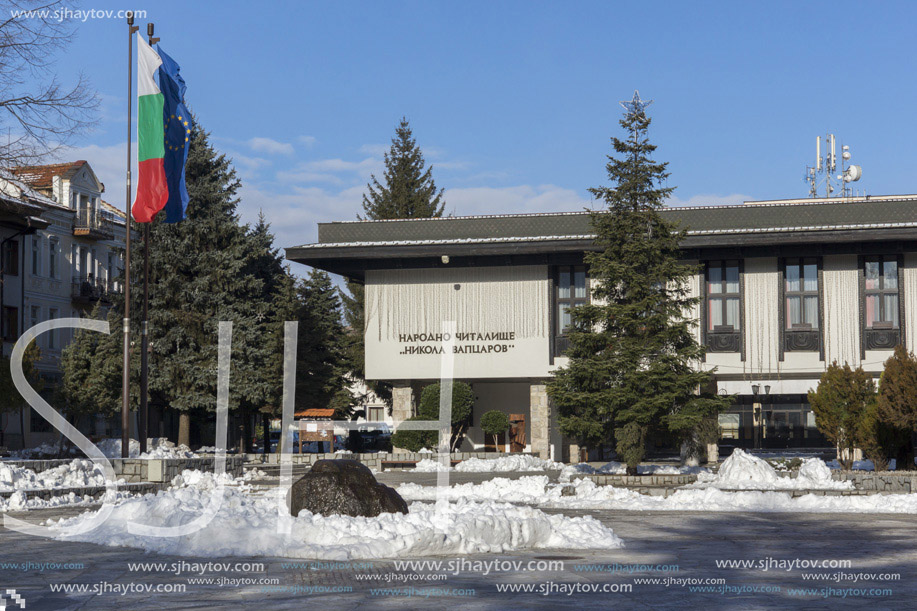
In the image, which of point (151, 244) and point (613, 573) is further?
point (151, 244)

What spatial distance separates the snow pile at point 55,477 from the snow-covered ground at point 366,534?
808 centimetres

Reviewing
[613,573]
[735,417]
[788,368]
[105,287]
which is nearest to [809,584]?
[613,573]

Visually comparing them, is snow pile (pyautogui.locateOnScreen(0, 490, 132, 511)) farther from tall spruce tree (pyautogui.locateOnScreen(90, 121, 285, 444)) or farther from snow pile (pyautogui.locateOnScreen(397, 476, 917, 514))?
tall spruce tree (pyautogui.locateOnScreen(90, 121, 285, 444))

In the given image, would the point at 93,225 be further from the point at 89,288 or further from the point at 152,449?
the point at 152,449

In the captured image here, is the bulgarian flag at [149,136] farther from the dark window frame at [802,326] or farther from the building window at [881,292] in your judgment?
the building window at [881,292]

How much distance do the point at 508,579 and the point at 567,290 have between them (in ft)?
112

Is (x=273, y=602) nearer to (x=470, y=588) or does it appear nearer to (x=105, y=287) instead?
(x=470, y=588)

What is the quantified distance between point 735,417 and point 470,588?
39.0m

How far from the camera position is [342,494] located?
45.1 feet

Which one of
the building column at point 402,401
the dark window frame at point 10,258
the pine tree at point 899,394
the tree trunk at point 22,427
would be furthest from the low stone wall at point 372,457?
the dark window frame at point 10,258

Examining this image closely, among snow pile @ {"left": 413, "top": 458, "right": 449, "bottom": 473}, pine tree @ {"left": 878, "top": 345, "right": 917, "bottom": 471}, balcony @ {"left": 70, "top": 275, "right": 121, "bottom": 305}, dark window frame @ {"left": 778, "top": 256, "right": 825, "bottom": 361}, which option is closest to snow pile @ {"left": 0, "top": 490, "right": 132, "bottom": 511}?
snow pile @ {"left": 413, "top": 458, "right": 449, "bottom": 473}

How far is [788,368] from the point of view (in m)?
42.5

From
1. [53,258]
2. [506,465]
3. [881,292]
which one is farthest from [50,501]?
[53,258]

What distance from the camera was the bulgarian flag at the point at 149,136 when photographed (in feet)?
93.5
